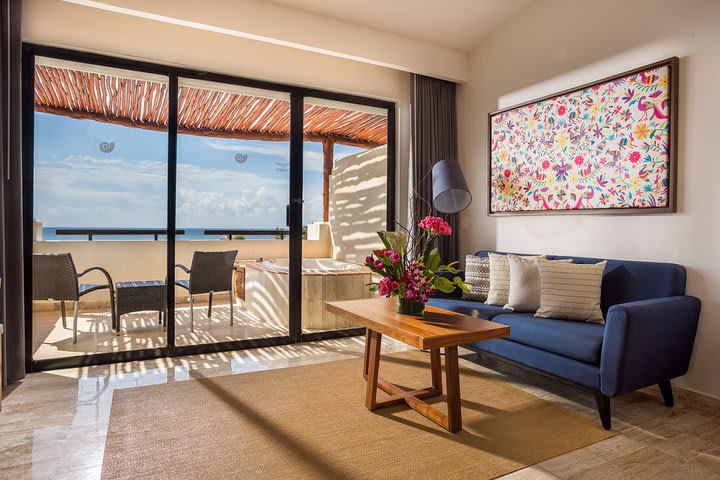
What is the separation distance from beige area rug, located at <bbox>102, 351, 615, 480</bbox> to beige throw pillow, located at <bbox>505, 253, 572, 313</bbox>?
551 mm

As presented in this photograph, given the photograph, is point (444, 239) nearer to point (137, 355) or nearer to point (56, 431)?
point (137, 355)

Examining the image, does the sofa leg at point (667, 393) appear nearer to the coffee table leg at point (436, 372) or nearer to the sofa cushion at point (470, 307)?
the sofa cushion at point (470, 307)

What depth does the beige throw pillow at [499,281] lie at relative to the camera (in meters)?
3.33

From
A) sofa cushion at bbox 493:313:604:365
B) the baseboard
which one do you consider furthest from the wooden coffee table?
the baseboard

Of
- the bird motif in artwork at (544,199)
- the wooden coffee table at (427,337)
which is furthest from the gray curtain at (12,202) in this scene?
the bird motif in artwork at (544,199)

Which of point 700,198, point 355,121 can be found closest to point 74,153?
point 355,121

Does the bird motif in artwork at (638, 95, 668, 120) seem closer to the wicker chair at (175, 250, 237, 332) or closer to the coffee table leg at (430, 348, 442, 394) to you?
the coffee table leg at (430, 348, 442, 394)

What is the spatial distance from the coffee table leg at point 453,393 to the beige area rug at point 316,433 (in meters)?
0.05

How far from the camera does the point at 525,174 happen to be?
3.78m

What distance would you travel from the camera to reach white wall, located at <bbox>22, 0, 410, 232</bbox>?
3.13 m

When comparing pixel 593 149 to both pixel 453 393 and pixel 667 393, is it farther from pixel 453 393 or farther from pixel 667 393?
pixel 453 393

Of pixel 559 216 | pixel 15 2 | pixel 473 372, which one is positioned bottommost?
pixel 473 372

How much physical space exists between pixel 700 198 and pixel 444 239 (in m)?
2.14

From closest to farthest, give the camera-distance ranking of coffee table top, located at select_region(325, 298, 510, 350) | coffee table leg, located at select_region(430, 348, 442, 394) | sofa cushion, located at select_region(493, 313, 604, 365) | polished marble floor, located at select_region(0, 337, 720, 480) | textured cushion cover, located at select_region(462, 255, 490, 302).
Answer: polished marble floor, located at select_region(0, 337, 720, 480) → coffee table top, located at select_region(325, 298, 510, 350) → sofa cushion, located at select_region(493, 313, 604, 365) → coffee table leg, located at select_region(430, 348, 442, 394) → textured cushion cover, located at select_region(462, 255, 490, 302)
